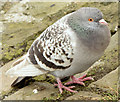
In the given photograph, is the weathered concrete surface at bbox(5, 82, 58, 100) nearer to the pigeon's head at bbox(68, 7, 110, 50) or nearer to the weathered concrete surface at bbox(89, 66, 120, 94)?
the weathered concrete surface at bbox(89, 66, 120, 94)

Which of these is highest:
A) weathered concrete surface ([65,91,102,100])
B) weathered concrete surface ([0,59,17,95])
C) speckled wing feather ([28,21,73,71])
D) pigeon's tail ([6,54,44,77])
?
speckled wing feather ([28,21,73,71])

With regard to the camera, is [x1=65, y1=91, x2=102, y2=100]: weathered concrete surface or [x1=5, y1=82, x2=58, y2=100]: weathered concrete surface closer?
[x1=65, y1=91, x2=102, y2=100]: weathered concrete surface

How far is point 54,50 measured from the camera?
12.1 ft

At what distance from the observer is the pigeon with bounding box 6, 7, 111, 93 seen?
11.6 ft

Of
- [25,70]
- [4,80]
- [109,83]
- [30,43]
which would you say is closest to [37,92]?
[25,70]

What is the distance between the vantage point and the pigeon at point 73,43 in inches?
140

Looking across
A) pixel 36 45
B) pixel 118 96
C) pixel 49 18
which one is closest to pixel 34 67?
pixel 36 45

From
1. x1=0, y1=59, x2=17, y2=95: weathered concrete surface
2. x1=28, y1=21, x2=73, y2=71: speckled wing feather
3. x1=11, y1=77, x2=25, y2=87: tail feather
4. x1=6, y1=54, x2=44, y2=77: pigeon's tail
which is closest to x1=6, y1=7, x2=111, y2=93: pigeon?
x1=28, y1=21, x2=73, y2=71: speckled wing feather

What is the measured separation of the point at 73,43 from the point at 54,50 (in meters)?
0.33

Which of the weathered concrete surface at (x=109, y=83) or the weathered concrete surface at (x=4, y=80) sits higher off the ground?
the weathered concrete surface at (x=4, y=80)

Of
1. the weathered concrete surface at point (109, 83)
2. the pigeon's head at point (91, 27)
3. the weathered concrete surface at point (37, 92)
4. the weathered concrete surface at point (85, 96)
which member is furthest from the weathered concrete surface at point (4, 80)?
the pigeon's head at point (91, 27)

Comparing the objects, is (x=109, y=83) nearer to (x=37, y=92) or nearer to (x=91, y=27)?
(x=91, y=27)

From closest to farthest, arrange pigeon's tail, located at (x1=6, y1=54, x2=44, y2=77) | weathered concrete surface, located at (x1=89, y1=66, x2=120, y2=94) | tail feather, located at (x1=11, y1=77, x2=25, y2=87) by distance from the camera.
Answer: weathered concrete surface, located at (x1=89, y1=66, x2=120, y2=94)
pigeon's tail, located at (x1=6, y1=54, x2=44, y2=77)
tail feather, located at (x1=11, y1=77, x2=25, y2=87)

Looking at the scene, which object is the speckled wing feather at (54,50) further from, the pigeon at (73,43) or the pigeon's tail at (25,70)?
the pigeon's tail at (25,70)
